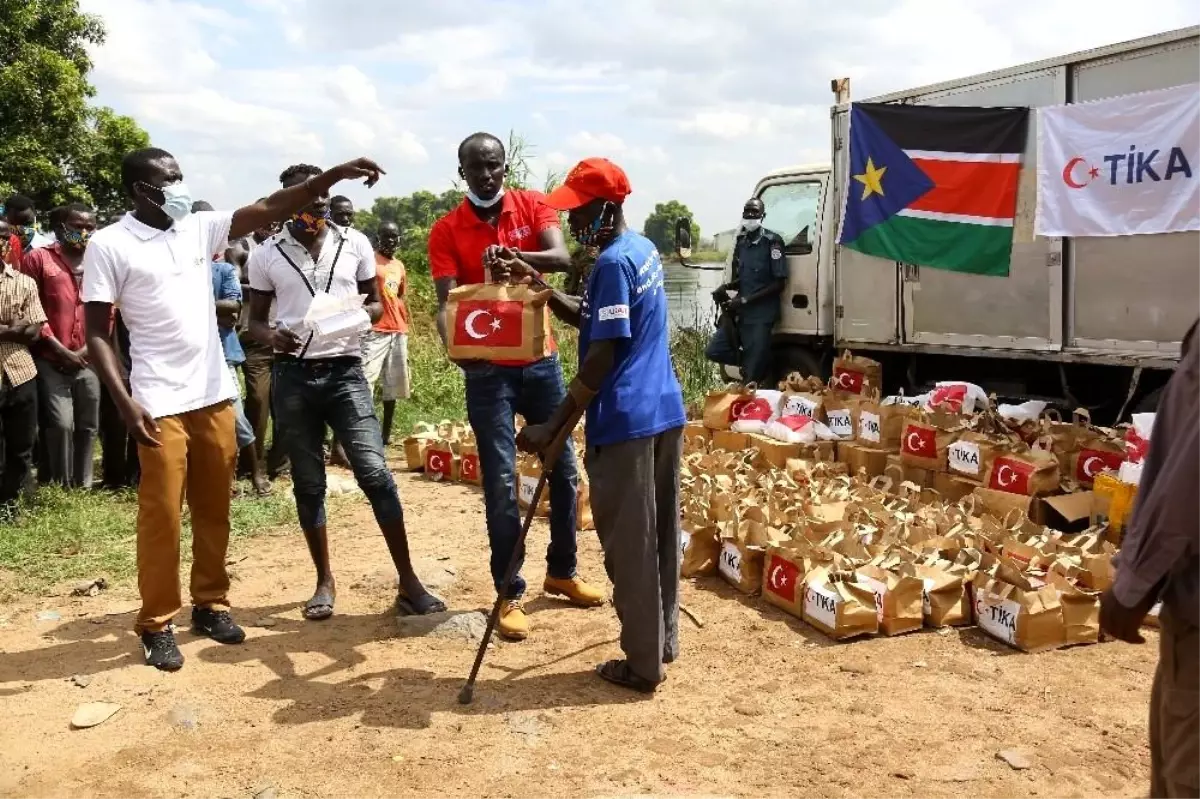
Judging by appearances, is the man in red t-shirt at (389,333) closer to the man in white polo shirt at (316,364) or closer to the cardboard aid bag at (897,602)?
the man in white polo shirt at (316,364)

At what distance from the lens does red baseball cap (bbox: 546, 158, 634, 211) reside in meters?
3.45

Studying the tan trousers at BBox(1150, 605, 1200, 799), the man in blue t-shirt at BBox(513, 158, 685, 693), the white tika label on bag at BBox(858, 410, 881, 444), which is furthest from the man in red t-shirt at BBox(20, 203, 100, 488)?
the tan trousers at BBox(1150, 605, 1200, 799)

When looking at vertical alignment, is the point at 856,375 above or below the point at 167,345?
below

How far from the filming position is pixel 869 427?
21.3 feet

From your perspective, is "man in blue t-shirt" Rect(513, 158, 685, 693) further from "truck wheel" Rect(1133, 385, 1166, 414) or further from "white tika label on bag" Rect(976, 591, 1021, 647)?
"truck wheel" Rect(1133, 385, 1166, 414)

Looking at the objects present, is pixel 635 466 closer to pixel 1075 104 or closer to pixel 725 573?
pixel 725 573

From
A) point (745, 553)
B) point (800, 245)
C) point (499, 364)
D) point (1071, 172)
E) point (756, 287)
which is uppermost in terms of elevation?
point (1071, 172)

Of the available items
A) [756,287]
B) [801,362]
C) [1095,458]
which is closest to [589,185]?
[1095,458]

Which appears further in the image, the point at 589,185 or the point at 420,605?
the point at 420,605

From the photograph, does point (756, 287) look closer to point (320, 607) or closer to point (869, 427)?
point (869, 427)

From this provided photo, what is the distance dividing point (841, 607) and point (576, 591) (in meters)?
1.17

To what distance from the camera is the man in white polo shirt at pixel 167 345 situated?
3.76 m

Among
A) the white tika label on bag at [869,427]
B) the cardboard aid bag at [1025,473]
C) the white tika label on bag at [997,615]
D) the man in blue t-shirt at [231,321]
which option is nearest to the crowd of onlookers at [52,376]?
the man in blue t-shirt at [231,321]

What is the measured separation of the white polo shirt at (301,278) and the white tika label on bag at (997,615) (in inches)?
→ 112
